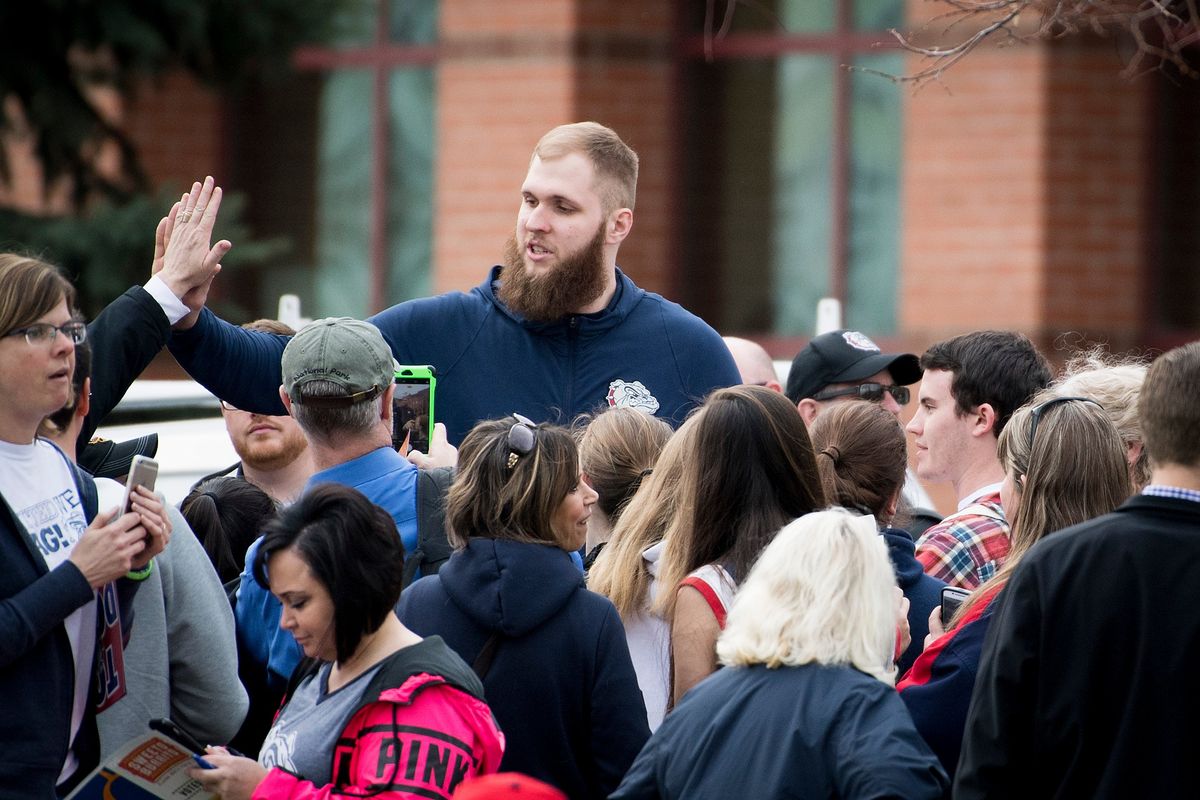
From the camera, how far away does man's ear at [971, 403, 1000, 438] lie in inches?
194

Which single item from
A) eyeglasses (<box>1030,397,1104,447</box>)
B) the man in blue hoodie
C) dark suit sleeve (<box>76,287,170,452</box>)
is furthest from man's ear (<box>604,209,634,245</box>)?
eyeglasses (<box>1030,397,1104,447</box>)

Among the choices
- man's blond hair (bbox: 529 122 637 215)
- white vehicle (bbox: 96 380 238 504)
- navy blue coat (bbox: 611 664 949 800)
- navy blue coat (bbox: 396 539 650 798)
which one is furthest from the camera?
white vehicle (bbox: 96 380 238 504)

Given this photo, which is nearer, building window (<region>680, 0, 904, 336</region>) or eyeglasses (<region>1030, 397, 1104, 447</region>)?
eyeglasses (<region>1030, 397, 1104, 447</region>)

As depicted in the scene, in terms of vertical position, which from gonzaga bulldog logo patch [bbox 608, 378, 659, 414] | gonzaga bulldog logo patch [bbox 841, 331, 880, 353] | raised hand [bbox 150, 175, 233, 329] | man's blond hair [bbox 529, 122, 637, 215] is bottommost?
gonzaga bulldog logo patch [bbox 608, 378, 659, 414]

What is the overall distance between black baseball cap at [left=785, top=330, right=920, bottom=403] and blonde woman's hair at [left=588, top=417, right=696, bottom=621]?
2021 mm

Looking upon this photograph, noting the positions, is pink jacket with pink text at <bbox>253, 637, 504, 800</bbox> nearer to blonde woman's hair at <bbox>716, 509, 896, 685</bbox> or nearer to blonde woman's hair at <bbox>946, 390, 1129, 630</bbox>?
blonde woman's hair at <bbox>716, 509, 896, 685</bbox>

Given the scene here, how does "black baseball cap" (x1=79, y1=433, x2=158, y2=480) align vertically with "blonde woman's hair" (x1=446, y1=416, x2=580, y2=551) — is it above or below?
below

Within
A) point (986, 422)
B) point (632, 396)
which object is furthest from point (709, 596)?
point (986, 422)

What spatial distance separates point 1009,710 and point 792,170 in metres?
7.87

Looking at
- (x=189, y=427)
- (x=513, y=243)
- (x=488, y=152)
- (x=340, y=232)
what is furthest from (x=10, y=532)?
(x=340, y=232)

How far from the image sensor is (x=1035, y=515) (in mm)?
3699

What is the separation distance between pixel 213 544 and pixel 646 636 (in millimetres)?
1264

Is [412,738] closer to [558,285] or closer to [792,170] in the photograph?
[558,285]

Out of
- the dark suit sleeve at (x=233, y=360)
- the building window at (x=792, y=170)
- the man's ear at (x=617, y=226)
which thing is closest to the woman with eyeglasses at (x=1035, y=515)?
the man's ear at (x=617, y=226)
